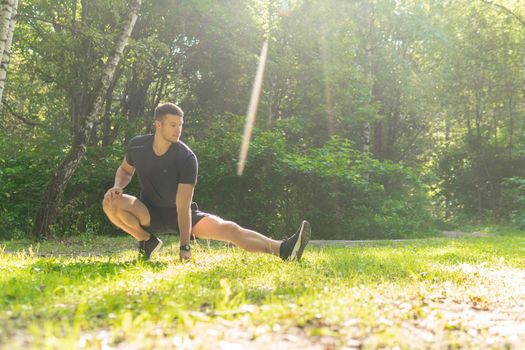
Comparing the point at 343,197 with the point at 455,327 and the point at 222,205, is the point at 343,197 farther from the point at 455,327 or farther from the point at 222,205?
the point at 455,327

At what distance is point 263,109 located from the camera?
872 inches

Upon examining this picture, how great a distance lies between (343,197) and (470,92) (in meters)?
15.9

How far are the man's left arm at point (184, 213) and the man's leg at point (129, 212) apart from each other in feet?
1.62

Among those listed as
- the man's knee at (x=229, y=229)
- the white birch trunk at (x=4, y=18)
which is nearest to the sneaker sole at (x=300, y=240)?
the man's knee at (x=229, y=229)

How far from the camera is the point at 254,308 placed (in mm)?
2865

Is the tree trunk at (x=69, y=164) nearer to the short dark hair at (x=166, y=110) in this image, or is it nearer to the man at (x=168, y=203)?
the man at (x=168, y=203)

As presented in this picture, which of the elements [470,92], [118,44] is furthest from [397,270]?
[470,92]

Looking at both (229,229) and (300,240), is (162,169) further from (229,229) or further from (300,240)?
(300,240)

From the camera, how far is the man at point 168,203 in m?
5.45

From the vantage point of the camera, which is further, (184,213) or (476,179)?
(476,179)

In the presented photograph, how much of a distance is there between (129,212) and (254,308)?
3.13m

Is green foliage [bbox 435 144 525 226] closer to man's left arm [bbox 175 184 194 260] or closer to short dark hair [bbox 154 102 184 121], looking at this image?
man's left arm [bbox 175 184 194 260]

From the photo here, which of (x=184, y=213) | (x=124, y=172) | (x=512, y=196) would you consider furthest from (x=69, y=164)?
(x=512, y=196)

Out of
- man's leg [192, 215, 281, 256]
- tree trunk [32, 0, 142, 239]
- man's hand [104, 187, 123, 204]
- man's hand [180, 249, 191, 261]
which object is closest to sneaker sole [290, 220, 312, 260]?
man's leg [192, 215, 281, 256]
